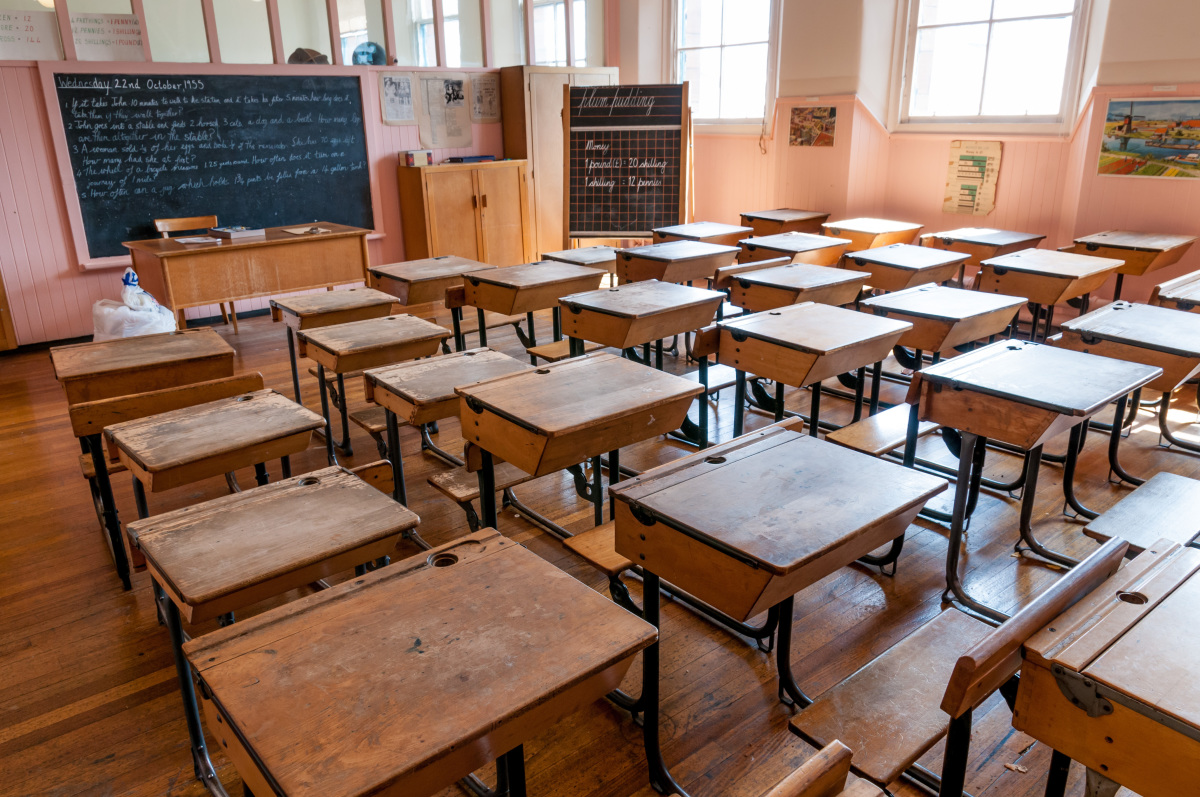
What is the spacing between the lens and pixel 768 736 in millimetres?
1966

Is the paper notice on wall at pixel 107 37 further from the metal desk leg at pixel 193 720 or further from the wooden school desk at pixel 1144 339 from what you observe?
the wooden school desk at pixel 1144 339

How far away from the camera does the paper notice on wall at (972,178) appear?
564 cm

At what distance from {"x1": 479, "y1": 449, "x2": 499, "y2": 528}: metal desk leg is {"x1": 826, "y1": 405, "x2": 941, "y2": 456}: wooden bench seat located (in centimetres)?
115

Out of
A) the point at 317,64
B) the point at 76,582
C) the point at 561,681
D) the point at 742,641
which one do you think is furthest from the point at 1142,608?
the point at 317,64

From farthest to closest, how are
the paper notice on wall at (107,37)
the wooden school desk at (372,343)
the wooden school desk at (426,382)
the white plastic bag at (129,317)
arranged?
1. the paper notice on wall at (107,37)
2. the white plastic bag at (129,317)
3. the wooden school desk at (372,343)
4. the wooden school desk at (426,382)

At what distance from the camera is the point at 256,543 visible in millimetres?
1666

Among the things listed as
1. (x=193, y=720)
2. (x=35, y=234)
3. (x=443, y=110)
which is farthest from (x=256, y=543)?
(x=443, y=110)

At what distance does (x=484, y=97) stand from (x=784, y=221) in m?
3.11

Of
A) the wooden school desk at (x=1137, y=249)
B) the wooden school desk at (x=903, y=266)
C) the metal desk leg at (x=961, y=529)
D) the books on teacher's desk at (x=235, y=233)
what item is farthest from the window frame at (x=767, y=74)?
the metal desk leg at (x=961, y=529)

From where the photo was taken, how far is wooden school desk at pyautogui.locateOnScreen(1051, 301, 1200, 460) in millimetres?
2728

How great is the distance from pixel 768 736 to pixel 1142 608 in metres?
0.97

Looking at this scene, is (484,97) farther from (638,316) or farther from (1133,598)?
(1133,598)

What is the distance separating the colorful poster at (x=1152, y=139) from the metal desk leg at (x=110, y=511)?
5547mm

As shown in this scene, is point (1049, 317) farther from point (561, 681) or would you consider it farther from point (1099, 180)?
point (561, 681)
